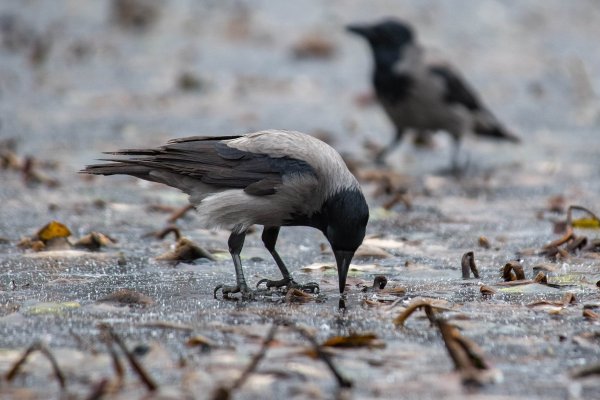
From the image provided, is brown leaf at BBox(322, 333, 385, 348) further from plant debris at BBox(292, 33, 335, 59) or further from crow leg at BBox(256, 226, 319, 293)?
plant debris at BBox(292, 33, 335, 59)

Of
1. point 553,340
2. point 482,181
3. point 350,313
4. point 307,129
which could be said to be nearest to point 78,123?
point 307,129

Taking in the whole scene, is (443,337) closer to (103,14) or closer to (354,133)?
(354,133)

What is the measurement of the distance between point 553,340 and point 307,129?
8584mm

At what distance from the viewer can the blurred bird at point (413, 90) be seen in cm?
1152

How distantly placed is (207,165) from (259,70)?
10.1 meters

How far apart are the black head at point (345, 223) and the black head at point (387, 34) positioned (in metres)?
6.66

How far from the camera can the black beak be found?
5.34 meters

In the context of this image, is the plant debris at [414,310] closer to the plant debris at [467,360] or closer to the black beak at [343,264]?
the plant debris at [467,360]

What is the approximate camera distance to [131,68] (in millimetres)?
15664

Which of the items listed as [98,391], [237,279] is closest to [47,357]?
[98,391]

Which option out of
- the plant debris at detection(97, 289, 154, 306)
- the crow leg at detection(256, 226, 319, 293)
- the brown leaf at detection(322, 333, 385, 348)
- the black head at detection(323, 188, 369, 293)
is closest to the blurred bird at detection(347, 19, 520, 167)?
the crow leg at detection(256, 226, 319, 293)

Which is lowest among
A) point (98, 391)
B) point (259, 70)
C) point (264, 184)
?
point (98, 391)

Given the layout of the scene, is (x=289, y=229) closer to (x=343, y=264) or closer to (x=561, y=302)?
(x=343, y=264)

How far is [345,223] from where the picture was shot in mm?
5359
